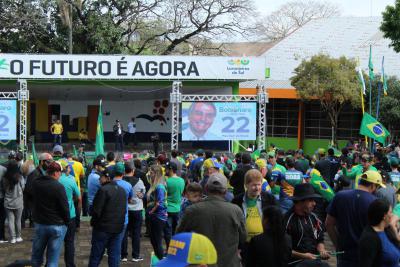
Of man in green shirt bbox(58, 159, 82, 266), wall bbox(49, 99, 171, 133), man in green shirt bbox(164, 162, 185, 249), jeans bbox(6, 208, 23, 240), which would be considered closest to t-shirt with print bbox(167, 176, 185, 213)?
man in green shirt bbox(164, 162, 185, 249)

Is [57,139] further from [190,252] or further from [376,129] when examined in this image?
[190,252]

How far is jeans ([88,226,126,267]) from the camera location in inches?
312

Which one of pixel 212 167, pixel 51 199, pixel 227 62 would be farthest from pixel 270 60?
pixel 51 199

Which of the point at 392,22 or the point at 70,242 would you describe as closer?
the point at 70,242

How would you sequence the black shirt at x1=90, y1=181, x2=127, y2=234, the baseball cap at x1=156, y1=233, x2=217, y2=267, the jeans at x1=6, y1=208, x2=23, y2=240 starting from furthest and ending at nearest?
the jeans at x1=6, y1=208, x2=23, y2=240, the black shirt at x1=90, y1=181, x2=127, y2=234, the baseball cap at x1=156, y1=233, x2=217, y2=267

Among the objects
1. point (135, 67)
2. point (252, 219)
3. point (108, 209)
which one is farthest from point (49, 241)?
point (135, 67)

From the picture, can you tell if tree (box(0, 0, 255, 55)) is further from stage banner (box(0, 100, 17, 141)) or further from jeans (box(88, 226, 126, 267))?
jeans (box(88, 226, 126, 267))

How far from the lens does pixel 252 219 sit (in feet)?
21.0

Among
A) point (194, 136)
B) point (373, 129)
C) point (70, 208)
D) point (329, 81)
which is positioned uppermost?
point (329, 81)

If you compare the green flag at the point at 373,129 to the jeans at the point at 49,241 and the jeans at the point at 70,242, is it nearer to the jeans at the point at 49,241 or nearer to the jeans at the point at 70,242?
the jeans at the point at 70,242

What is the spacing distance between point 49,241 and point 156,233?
187 centimetres

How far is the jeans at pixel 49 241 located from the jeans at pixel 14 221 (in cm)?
312

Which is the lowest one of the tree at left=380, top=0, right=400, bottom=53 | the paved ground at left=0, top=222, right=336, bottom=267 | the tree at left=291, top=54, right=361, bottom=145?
the paved ground at left=0, top=222, right=336, bottom=267

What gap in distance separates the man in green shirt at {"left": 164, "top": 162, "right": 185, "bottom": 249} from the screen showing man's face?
11.5 m
